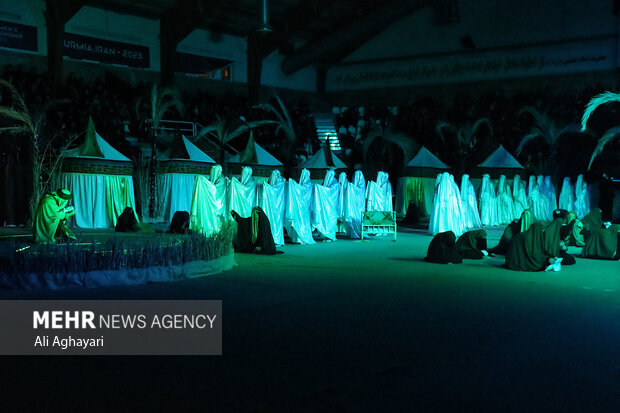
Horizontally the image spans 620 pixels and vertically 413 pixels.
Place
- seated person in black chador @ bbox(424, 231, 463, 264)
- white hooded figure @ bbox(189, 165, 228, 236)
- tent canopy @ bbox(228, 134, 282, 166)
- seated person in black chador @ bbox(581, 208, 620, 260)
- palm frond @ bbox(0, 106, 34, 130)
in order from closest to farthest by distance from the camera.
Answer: seated person in black chador @ bbox(424, 231, 463, 264) → seated person in black chador @ bbox(581, 208, 620, 260) → white hooded figure @ bbox(189, 165, 228, 236) → palm frond @ bbox(0, 106, 34, 130) → tent canopy @ bbox(228, 134, 282, 166)

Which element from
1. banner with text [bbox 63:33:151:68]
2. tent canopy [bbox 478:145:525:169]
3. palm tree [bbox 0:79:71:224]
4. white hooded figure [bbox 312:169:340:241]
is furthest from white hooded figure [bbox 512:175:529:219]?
palm tree [bbox 0:79:71:224]

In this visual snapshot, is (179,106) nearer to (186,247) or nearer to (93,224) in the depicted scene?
(93,224)

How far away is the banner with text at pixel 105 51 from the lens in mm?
18734

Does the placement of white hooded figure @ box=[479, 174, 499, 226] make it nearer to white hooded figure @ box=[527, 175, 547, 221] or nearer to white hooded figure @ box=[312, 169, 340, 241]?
white hooded figure @ box=[527, 175, 547, 221]

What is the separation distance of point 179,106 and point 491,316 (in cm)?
1220

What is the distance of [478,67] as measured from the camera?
76.4 ft

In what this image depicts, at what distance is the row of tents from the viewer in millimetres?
13516

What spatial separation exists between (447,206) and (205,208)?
5.77 metres

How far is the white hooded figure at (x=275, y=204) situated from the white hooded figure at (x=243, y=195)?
185 mm

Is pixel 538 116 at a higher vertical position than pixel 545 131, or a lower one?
higher

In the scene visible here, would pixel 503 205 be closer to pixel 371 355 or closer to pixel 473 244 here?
pixel 473 244

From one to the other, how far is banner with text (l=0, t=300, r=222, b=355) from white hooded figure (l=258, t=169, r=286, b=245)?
581 cm

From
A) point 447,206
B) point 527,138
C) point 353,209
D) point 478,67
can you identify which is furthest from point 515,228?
point 478,67

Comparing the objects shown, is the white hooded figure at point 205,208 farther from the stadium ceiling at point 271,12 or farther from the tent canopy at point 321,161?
the stadium ceiling at point 271,12
